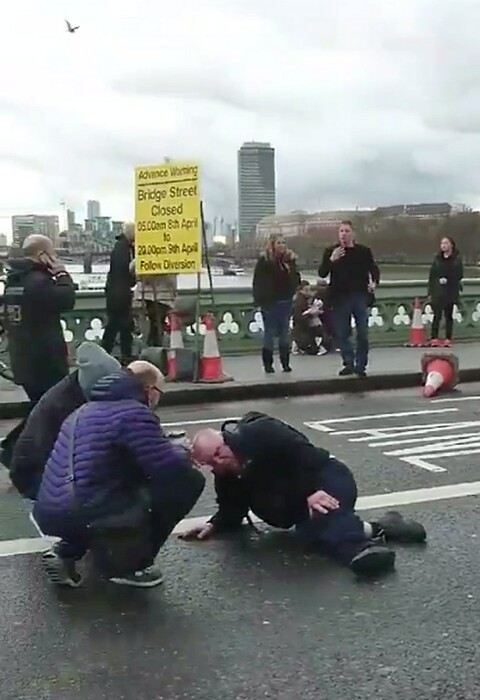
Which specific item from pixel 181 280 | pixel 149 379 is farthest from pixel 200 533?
pixel 181 280

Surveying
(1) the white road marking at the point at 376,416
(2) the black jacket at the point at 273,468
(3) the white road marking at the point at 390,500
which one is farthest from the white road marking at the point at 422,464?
(2) the black jacket at the point at 273,468

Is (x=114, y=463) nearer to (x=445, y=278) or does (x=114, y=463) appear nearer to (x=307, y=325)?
(x=307, y=325)

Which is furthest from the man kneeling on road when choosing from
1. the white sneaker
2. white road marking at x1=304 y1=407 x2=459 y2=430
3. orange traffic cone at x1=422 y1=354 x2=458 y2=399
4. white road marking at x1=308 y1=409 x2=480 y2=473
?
orange traffic cone at x1=422 y1=354 x2=458 y2=399

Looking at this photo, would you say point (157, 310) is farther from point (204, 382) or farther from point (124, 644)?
point (124, 644)

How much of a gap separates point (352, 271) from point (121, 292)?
2.84 m

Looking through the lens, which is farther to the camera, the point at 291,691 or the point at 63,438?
the point at 63,438

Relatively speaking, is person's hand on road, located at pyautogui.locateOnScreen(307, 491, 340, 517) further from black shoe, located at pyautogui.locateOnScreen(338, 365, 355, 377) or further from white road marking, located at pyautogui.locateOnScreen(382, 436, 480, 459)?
black shoe, located at pyautogui.locateOnScreen(338, 365, 355, 377)

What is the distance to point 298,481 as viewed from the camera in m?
5.59

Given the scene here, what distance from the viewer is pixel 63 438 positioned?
522cm

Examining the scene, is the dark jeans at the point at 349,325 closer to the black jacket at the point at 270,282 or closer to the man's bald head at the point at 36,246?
the black jacket at the point at 270,282

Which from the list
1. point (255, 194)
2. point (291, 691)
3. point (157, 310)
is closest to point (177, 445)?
point (291, 691)

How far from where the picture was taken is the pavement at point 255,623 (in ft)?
13.4

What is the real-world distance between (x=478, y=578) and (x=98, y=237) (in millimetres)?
10556

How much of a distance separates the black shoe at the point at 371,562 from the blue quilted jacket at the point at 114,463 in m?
1.01
